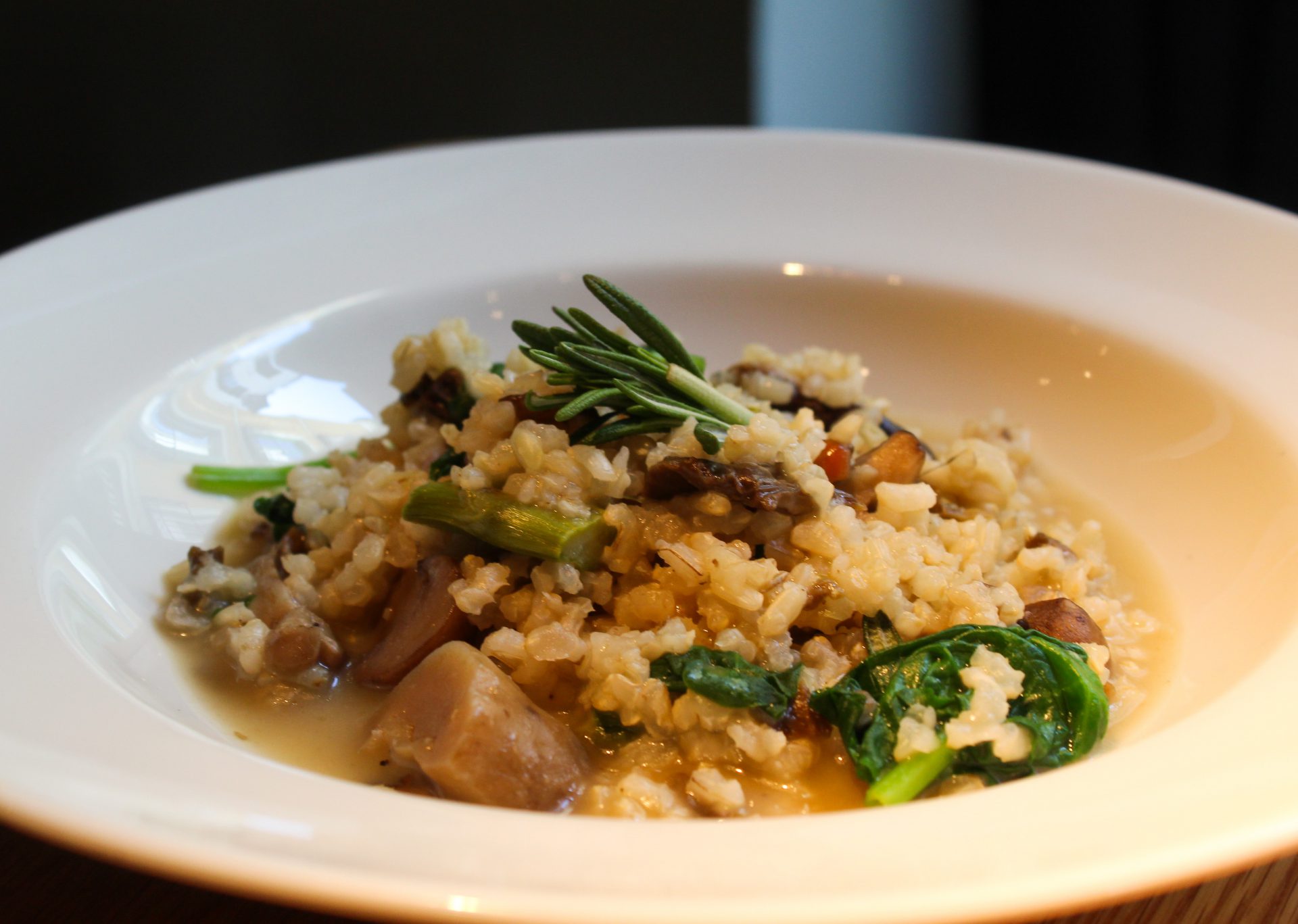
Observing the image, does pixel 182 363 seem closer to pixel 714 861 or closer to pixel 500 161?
pixel 500 161

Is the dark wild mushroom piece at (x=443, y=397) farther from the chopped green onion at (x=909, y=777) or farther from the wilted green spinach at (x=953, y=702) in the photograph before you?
the chopped green onion at (x=909, y=777)

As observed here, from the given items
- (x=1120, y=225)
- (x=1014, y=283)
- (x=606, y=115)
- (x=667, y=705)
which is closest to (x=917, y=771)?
(x=667, y=705)

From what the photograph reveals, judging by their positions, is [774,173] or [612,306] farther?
[774,173]

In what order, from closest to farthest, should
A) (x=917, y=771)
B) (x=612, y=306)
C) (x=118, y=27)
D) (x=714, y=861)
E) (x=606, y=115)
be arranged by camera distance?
(x=714, y=861) < (x=917, y=771) < (x=612, y=306) < (x=118, y=27) < (x=606, y=115)

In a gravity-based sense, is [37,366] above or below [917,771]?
above

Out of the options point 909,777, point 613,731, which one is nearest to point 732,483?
point 613,731

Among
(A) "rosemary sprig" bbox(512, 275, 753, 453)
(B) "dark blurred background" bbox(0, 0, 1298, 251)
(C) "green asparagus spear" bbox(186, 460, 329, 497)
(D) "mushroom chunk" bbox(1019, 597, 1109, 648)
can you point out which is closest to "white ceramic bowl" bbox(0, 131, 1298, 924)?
(C) "green asparagus spear" bbox(186, 460, 329, 497)

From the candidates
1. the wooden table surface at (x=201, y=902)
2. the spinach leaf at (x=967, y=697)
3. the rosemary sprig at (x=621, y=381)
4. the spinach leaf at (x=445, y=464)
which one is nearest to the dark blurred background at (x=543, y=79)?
the rosemary sprig at (x=621, y=381)

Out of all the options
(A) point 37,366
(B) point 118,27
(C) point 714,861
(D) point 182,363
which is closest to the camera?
(C) point 714,861
